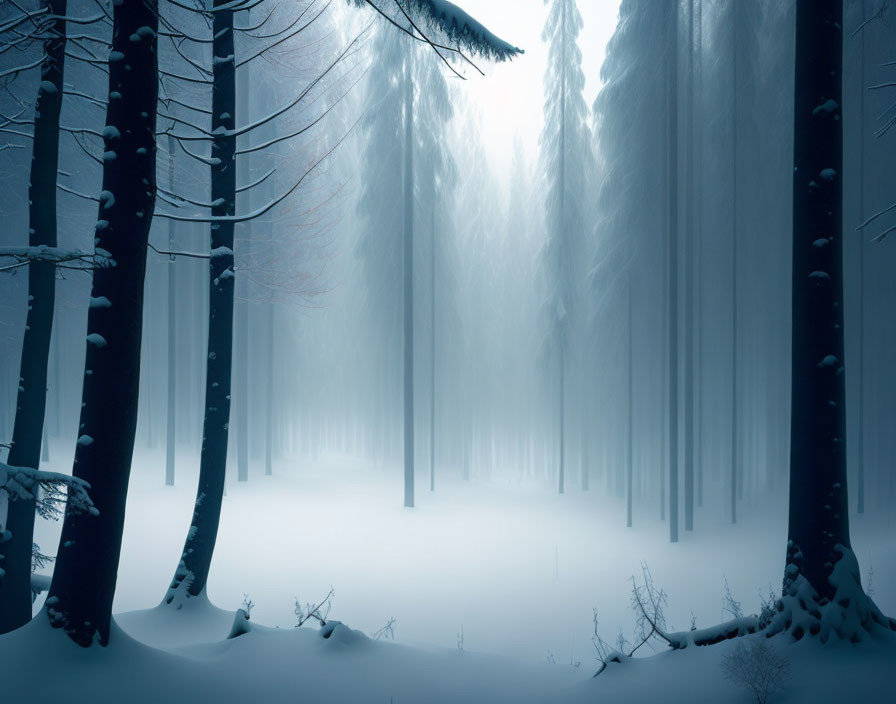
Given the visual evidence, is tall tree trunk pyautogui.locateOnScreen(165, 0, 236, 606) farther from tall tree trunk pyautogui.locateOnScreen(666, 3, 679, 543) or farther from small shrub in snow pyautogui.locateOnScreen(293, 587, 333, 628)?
tall tree trunk pyautogui.locateOnScreen(666, 3, 679, 543)

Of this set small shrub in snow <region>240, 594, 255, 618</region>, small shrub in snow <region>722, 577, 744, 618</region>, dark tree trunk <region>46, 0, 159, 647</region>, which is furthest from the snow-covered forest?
Answer: small shrub in snow <region>240, 594, 255, 618</region>

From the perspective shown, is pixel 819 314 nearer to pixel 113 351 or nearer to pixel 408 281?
pixel 113 351

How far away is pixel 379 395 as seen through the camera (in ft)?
59.9

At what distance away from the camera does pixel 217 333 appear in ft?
21.5

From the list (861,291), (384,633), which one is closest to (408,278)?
(384,633)

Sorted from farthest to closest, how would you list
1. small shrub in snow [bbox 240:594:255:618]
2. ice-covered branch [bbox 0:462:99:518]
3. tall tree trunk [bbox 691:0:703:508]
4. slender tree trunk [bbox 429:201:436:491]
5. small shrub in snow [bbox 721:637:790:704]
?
slender tree trunk [bbox 429:201:436:491] → tall tree trunk [bbox 691:0:703:508] → small shrub in snow [bbox 240:594:255:618] → small shrub in snow [bbox 721:637:790:704] → ice-covered branch [bbox 0:462:99:518]

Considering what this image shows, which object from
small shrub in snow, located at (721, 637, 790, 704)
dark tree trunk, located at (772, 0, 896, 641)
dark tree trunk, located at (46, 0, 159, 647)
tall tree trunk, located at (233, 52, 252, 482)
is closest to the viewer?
small shrub in snow, located at (721, 637, 790, 704)

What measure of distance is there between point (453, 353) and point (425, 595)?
8.30m

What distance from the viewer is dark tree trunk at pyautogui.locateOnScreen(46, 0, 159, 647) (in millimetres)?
3693

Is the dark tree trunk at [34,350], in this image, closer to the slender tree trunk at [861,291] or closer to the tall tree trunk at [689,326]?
the tall tree trunk at [689,326]

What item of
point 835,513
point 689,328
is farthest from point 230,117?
point 689,328

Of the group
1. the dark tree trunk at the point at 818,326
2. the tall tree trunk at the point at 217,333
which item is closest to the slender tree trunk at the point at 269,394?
the tall tree trunk at the point at 217,333

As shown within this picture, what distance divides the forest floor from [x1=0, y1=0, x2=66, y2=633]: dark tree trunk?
114 centimetres

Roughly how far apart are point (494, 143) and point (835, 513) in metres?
19.0
